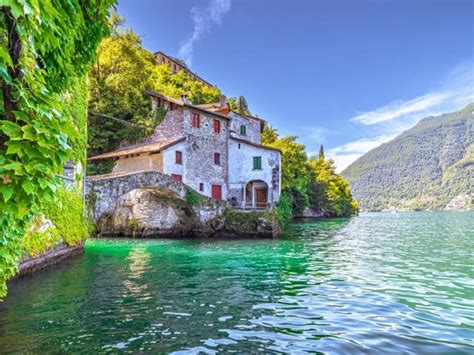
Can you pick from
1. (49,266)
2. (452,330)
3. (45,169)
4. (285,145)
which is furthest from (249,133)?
(45,169)

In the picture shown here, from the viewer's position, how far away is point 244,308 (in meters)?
7.55

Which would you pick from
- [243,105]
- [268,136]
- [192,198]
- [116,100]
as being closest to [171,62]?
[243,105]

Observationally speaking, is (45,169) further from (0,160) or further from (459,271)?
(459,271)

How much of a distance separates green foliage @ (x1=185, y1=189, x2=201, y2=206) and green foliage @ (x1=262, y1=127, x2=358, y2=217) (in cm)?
1104

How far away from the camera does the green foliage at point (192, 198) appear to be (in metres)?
26.6

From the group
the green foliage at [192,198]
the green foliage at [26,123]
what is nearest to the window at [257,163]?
the green foliage at [192,198]

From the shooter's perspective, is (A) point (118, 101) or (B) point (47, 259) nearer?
(B) point (47, 259)

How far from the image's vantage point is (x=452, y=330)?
618 cm

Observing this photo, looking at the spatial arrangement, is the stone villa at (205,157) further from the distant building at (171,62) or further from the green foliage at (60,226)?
the distant building at (171,62)

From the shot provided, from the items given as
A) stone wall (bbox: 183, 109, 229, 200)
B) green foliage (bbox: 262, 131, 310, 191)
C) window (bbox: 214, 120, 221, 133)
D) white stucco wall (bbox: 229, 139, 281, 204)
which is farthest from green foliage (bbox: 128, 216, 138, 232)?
green foliage (bbox: 262, 131, 310, 191)

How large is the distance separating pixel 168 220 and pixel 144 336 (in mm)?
22799

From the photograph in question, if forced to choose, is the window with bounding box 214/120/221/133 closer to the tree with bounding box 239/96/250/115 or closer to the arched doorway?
the arched doorway

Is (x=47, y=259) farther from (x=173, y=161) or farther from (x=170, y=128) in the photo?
(x=170, y=128)

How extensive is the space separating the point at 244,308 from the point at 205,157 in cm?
2530
